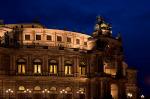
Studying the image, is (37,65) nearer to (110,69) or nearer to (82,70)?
(82,70)

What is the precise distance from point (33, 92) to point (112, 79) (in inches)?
726

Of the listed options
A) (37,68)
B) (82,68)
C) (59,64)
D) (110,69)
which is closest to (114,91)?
(110,69)

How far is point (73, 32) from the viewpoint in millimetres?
114125

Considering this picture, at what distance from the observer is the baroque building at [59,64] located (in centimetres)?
10256

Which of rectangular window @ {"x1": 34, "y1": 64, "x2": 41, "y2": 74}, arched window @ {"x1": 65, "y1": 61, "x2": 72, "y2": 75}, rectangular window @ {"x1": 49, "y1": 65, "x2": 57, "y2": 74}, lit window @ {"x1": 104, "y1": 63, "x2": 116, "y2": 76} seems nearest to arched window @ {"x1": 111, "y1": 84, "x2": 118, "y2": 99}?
lit window @ {"x1": 104, "y1": 63, "x2": 116, "y2": 76}

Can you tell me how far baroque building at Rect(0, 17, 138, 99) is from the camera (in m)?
103

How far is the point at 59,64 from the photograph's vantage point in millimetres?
104875

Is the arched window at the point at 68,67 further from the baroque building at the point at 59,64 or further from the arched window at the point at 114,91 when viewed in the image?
the arched window at the point at 114,91

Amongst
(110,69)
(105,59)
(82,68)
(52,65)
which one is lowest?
(110,69)

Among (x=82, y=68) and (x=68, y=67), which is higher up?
(x=68, y=67)

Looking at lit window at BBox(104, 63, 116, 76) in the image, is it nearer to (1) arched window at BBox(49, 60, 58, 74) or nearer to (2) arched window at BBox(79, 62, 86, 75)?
(2) arched window at BBox(79, 62, 86, 75)

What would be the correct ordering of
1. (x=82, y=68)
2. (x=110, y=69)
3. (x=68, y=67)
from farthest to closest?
(x=110, y=69), (x=82, y=68), (x=68, y=67)

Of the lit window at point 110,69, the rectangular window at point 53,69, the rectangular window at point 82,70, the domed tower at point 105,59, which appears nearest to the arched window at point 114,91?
the domed tower at point 105,59

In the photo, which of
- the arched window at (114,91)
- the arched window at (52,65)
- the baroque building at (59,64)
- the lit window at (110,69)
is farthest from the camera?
the lit window at (110,69)
